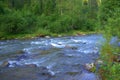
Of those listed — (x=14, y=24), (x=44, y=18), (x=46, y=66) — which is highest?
(x=44, y=18)

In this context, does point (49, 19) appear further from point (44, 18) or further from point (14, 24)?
point (14, 24)

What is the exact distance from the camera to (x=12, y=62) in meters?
19.9

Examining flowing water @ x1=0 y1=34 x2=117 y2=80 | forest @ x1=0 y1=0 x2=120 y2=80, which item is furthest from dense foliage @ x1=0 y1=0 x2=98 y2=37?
flowing water @ x1=0 y1=34 x2=117 y2=80

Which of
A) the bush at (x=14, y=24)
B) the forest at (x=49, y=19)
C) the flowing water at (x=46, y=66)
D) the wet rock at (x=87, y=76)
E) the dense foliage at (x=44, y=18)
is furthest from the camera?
the dense foliage at (x=44, y=18)

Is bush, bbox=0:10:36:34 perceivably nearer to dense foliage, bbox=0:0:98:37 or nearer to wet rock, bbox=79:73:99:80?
dense foliage, bbox=0:0:98:37

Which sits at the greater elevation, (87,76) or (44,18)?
(44,18)

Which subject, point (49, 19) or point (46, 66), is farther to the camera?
point (49, 19)

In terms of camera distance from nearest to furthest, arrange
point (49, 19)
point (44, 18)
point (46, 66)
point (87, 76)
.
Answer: point (87, 76) < point (46, 66) < point (44, 18) < point (49, 19)

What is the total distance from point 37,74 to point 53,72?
118cm

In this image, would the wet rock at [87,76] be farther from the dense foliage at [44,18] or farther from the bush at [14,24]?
the bush at [14,24]

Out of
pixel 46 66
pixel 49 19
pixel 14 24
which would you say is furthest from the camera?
pixel 49 19

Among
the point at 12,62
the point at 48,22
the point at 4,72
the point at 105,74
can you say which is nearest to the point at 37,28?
the point at 48,22

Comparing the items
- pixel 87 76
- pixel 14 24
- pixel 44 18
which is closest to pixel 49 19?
pixel 44 18

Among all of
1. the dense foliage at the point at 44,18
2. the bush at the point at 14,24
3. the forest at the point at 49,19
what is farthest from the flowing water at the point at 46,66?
the dense foliage at the point at 44,18
